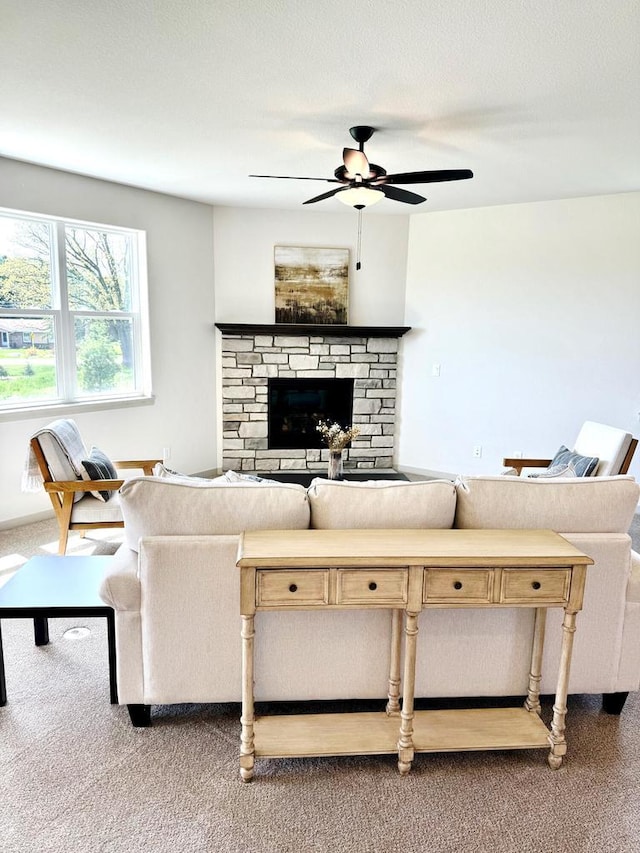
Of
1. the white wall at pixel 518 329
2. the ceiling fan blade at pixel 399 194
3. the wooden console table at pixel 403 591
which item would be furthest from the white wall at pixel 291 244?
the wooden console table at pixel 403 591

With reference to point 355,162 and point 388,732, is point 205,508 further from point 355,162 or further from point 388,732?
point 355,162

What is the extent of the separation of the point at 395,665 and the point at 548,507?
82 cm

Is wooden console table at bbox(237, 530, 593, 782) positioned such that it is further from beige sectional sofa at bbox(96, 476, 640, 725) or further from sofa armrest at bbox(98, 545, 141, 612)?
sofa armrest at bbox(98, 545, 141, 612)

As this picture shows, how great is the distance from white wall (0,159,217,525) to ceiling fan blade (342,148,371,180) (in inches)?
95.8

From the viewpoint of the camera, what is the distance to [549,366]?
5293 millimetres

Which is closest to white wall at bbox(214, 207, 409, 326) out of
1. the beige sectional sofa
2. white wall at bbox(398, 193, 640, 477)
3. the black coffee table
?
white wall at bbox(398, 193, 640, 477)

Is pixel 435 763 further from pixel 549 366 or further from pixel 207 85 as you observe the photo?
pixel 549 366

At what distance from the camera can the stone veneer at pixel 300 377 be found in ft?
19.2

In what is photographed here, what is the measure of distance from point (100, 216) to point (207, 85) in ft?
7.62

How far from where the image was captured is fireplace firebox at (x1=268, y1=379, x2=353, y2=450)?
6.03 metres

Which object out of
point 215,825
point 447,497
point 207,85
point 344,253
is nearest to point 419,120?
point 207,85

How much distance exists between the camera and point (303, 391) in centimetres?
608

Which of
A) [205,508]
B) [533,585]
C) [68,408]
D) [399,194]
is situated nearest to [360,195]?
[399,194]

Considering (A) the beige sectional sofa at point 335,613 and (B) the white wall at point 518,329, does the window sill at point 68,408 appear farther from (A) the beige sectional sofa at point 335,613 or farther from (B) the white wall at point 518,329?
(B) the white wall at point 518,329
